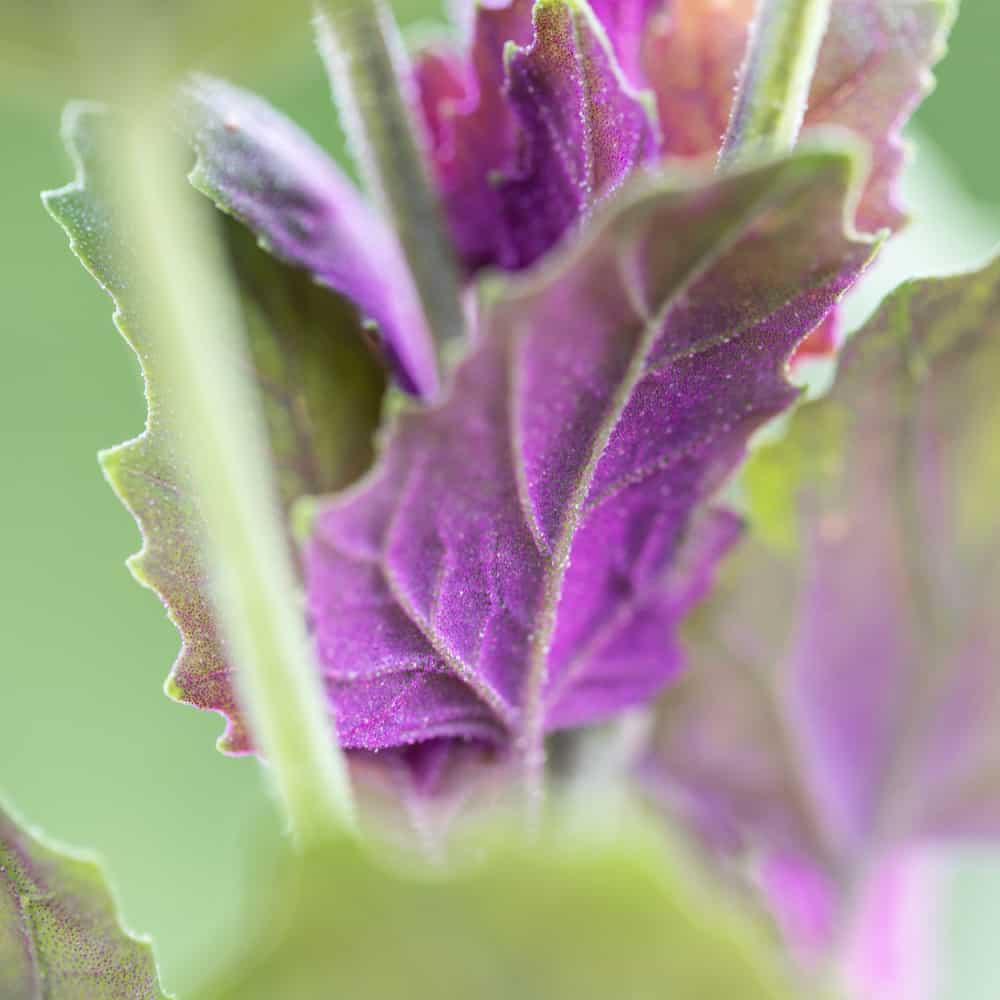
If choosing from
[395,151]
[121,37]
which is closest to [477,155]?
[395,151]

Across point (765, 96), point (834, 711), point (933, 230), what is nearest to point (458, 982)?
point (765, 96)

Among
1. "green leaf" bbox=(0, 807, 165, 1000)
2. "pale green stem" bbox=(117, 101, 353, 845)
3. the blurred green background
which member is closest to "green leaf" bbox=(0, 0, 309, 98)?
"pale green stem" bbox=(117, 101, 353, 845)

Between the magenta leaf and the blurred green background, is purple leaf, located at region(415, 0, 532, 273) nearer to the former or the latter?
the magenta leaf

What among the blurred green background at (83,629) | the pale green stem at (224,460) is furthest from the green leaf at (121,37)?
the blurred green background at (83,629)

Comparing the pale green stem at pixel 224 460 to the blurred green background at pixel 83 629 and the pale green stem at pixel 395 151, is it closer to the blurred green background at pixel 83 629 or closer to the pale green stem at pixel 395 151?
the pale green stem at pixel 395 151

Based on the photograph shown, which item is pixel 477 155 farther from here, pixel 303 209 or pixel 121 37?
pixel 121 37

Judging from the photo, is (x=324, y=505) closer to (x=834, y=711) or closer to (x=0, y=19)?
(x=0, y=19)
